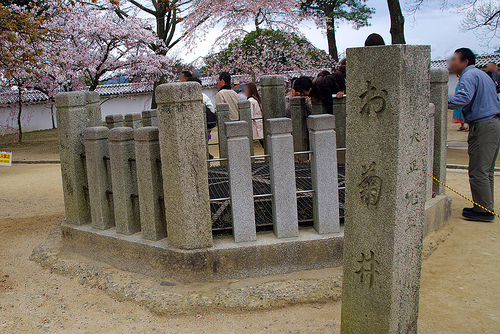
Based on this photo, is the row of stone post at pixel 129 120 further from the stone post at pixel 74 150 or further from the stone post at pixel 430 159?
the stone post at pixel 430 159

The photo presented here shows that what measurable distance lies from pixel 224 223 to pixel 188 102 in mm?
1465

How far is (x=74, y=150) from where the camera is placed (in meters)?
4.62

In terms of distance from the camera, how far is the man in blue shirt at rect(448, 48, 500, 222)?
5.07 m

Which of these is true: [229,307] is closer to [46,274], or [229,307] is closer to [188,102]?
[188,102]

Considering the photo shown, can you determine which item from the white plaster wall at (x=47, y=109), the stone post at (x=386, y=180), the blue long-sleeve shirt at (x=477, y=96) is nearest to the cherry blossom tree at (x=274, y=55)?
the white plaster wall at (x=47, y=109)

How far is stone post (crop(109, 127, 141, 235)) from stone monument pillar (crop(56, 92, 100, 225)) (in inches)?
23.8

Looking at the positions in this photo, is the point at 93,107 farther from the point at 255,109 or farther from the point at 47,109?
the point at 47,109

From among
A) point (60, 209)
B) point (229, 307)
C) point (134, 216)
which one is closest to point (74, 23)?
point (60, 209)

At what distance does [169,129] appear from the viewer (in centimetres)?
363

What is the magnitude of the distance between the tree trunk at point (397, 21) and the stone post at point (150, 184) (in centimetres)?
988

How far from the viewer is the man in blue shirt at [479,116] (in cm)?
507

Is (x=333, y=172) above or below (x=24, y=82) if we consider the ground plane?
below

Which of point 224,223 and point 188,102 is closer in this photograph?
point 188,102

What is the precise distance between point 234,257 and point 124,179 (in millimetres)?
1261
